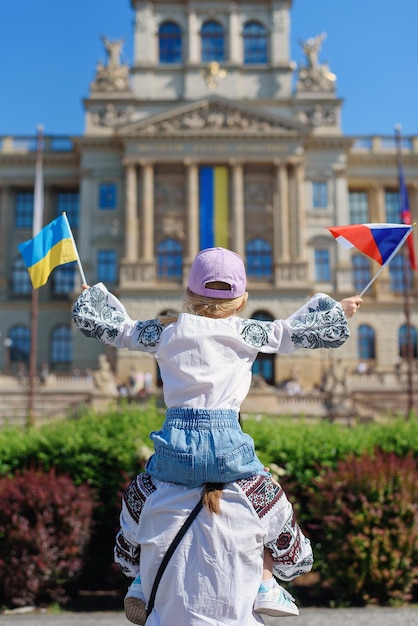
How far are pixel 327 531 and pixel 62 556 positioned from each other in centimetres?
407

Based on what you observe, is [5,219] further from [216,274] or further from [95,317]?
[216,274]

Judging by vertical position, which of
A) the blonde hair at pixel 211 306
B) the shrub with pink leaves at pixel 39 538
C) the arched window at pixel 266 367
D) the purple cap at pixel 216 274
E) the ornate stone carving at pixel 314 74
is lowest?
the shrub with pink leaves at pixel 39 538

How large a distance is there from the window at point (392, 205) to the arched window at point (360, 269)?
3484 millimetres

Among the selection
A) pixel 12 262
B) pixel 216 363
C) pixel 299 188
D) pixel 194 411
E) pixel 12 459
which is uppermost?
pixel 299 188

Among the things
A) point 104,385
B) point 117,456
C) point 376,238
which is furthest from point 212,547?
point 104,385

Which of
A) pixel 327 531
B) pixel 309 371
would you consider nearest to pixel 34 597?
pixel 327 531

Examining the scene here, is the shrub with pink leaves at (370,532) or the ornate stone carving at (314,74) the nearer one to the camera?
the shrub with pink leaves at (370,532)

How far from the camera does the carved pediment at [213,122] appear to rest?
1783 inches

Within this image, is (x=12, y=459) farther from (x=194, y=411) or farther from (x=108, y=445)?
(x=194, y=411)

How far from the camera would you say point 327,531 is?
10.8 meters

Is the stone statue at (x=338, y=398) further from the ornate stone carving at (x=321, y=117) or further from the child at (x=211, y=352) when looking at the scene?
the child at (x=211, y=352)

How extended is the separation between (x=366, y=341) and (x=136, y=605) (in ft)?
150

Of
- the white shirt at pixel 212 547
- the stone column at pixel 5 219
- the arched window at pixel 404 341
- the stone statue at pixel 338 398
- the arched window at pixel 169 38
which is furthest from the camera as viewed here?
the arched window at pixel 169 38

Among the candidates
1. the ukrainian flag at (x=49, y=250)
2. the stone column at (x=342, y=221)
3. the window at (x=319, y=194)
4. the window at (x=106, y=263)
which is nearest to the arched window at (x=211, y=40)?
the window at (x=319, y=194)
